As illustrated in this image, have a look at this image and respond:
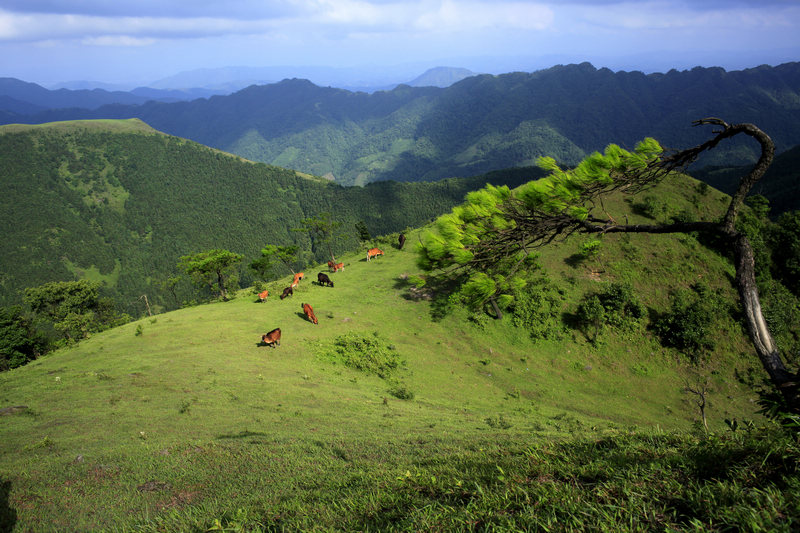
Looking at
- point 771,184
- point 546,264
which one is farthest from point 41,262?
point 771,184

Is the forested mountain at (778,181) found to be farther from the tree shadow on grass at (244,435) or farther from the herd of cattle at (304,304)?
the tree shadow on grass at (244,435)

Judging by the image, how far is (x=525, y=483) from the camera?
3.78m

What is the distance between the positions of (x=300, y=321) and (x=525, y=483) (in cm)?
1972

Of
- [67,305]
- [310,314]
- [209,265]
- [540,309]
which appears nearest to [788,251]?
[540,309]

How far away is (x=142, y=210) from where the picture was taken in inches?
6885

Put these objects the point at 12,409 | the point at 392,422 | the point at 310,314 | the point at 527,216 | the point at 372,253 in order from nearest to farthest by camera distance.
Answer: the point at 527,216
the point at 12,409
the point at 392,422
the point at 310,314
the point at 372,253

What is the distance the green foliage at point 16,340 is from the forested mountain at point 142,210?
9984cm

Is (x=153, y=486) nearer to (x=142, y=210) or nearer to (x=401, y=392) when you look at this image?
(x=401, y=392)

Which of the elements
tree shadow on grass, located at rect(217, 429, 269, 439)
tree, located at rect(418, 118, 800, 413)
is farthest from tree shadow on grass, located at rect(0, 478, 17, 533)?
tree, located at rect(418, 118, 800, 413)

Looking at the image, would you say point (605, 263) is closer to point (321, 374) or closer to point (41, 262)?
point (321, 374)

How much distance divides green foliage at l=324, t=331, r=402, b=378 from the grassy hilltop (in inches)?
4.7

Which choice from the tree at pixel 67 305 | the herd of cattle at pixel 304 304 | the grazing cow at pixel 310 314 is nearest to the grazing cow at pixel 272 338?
the herd of cattle at pixel 304 304

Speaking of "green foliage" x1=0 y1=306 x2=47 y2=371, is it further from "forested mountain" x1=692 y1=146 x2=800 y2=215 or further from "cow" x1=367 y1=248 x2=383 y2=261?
"forested mountain" x1=692 y1=146 x2=800 y2=215

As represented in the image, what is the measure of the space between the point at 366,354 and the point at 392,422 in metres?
7.68
